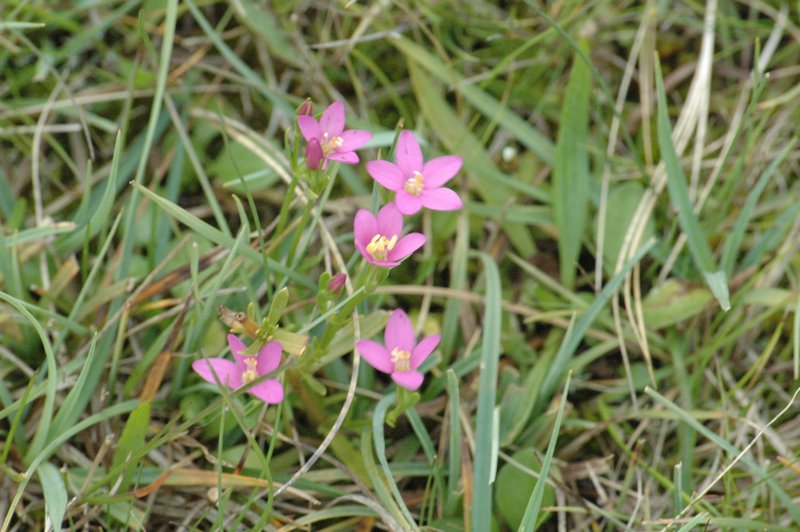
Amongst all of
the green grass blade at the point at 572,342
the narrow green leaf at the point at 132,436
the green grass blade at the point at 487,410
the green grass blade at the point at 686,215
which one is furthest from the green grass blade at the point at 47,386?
the green grass blade at the point at 686,215

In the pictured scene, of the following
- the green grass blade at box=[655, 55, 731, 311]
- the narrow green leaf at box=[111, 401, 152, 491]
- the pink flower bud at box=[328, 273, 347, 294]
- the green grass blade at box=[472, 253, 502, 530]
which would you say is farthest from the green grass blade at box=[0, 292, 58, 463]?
the green grass blade at box=[655, 55, 731, 311]

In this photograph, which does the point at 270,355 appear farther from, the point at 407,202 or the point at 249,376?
the point at 407,202

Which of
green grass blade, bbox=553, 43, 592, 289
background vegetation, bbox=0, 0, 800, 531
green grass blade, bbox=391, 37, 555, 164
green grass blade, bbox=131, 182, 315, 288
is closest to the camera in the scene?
green grass blade, bbox=131, 182, 315, 288

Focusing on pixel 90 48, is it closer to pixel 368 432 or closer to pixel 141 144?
pixel 141 144

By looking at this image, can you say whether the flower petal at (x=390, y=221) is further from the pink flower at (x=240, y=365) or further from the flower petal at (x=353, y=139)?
the pink flower at (x=240, y=365)

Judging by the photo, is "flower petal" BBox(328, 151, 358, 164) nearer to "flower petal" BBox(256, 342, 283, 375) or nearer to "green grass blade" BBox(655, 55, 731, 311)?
"flower petal" BBox(256, 342, 283, 375)

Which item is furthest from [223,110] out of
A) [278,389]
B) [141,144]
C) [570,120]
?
[278,389]
